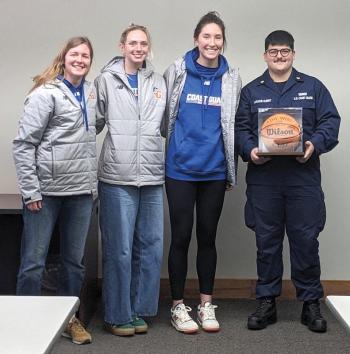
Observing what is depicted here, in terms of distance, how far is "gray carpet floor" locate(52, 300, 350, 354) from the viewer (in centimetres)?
273

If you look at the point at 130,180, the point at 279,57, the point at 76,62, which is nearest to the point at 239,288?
the point at 130,180

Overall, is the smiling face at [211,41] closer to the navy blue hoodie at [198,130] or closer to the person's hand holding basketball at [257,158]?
→ the navy blue hoodie at [198,130]

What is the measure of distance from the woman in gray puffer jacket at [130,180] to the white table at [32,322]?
Answer: 4.51 feet

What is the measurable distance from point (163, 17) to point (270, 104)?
38.8 inches

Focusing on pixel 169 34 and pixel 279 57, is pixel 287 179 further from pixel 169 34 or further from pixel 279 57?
pixel 169 34

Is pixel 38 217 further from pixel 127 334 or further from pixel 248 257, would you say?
pixel 248 257

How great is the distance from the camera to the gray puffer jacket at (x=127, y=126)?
2.74m

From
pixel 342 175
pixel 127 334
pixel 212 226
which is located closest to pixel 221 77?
pixel 212 226

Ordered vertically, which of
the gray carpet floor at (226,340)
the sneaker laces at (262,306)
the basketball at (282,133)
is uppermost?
the basketball at (282,133)

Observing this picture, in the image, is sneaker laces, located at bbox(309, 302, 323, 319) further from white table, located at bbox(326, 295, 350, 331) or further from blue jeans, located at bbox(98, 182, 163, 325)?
white table, located at bbox(326, 295, 350, 331)

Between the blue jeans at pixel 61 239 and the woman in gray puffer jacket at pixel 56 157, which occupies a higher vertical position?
the woman in gray puffer jacket at pixel 56 157

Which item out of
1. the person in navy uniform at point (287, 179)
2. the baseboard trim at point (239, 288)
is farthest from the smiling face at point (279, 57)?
the baseboard trim at point (239, 288)

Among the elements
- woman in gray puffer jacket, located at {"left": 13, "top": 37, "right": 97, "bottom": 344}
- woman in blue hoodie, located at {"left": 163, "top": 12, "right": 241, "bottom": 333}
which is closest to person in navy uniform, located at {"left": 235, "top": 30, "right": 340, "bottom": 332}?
woman in blue hoodie, located at {"left": 163, "top": 12, "right": 241, "bottom": 333}

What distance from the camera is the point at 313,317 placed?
9.75ft
